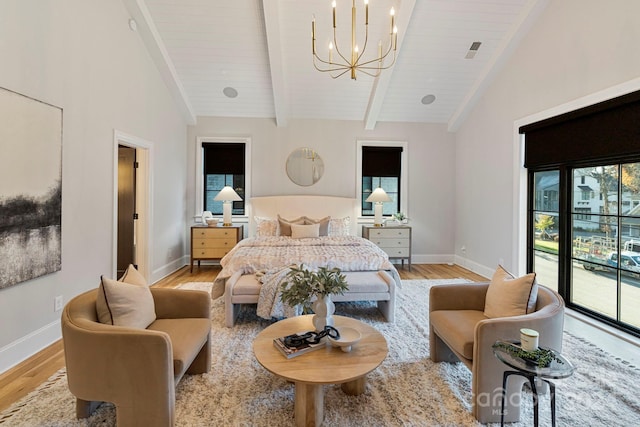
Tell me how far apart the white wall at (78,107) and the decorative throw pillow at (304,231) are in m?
2.10

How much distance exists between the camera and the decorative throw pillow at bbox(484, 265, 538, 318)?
2051mm

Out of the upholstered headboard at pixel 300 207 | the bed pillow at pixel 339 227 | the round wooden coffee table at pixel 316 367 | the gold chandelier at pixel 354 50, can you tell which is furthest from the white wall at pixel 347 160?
the round wooden coffee table at pixel 316 367

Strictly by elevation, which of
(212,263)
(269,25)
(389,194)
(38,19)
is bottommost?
(212,263)

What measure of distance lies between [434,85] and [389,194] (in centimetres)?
209

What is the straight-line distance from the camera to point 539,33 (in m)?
3.95

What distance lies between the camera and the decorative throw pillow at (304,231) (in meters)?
4.91

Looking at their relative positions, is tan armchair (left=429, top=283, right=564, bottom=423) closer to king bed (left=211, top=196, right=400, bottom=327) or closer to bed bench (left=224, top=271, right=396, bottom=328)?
bed bench (left=224, top=271, right=396, bottom=328)

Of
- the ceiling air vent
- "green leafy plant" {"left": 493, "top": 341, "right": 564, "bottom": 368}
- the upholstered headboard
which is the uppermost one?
the ceiling air vent

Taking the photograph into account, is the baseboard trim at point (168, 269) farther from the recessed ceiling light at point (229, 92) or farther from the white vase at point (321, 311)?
the white vase at point (321, 311)

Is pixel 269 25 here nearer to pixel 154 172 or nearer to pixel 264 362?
pixel 154 172

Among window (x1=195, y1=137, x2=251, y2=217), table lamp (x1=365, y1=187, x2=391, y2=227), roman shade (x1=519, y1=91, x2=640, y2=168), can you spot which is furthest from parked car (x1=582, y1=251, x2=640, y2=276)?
window (x1=195, y1=137, x2=251, y2=217)

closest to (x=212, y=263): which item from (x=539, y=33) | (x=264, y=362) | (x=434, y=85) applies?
(x=264, y=362)

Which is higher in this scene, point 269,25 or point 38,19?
point 269,25

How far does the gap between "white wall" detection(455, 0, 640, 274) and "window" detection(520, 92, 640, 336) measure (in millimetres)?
252
